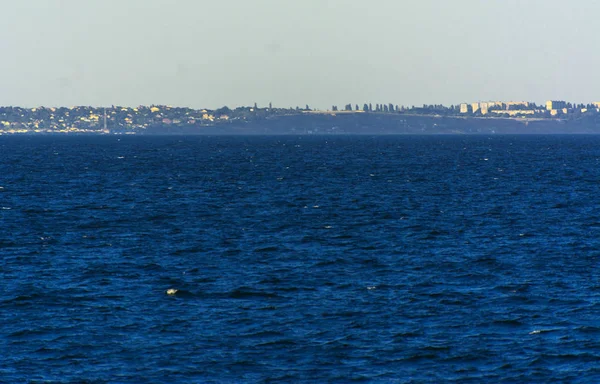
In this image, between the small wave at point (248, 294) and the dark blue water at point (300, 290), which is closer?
the dark blue water at point (300, 290)

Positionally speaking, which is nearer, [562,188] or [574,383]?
[574,383]

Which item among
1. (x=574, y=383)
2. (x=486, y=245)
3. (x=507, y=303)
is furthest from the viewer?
(x=486, y=245)

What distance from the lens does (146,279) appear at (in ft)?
164

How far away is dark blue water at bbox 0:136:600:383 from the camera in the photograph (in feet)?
113

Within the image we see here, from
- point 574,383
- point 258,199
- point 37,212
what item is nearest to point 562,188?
point 258,199

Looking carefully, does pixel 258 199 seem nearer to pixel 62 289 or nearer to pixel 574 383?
pixel 62 289

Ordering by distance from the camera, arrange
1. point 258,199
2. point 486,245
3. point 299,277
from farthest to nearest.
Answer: point 258,199 → point 486,245 → point 299,277

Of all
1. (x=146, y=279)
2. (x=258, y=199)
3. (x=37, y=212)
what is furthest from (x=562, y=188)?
(x=146, y=279)

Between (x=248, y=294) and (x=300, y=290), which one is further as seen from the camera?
(x=300, y=290)

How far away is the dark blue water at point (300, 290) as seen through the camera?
34.4 metres

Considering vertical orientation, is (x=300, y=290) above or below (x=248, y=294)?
Result: below

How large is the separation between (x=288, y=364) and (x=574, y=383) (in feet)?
36.2

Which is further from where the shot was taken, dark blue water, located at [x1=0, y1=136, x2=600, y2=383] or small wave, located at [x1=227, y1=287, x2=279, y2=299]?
small wave, located at [x1=227, y1=287, x2=279, y2=299]

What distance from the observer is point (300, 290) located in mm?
47312
